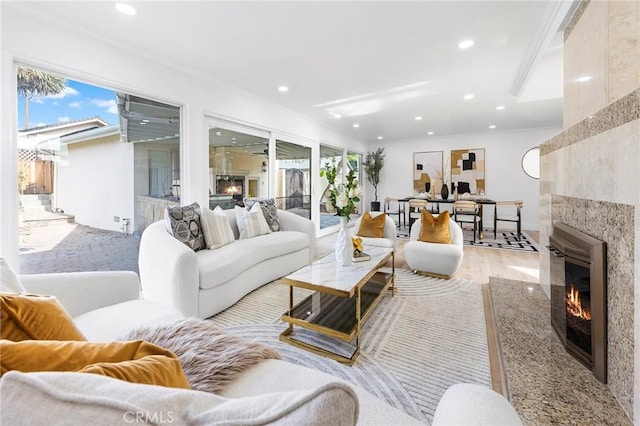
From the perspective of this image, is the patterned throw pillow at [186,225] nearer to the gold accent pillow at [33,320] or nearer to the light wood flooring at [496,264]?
the gold accent pillow at [33,320]

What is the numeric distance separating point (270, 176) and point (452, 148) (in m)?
5.37

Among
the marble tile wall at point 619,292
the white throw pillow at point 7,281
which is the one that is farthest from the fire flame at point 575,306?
the white throw pillow at point 7,281

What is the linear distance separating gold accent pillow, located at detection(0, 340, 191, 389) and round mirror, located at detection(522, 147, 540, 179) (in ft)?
27.7

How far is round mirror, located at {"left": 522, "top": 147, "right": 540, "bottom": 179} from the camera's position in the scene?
22.5 ft

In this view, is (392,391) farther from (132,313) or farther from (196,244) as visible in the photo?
(196,244)

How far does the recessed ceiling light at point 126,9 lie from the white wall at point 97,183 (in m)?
1.27

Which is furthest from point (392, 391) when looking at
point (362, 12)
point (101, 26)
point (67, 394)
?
point (101, 26)

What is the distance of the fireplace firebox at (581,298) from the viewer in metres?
1.38

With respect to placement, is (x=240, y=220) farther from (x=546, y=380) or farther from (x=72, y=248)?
(x=546, y=380)

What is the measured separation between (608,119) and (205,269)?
2713 mm

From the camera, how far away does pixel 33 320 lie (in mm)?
905

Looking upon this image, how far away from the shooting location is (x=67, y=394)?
1.21 ft

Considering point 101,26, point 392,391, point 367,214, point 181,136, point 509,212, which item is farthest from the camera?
point 509,212

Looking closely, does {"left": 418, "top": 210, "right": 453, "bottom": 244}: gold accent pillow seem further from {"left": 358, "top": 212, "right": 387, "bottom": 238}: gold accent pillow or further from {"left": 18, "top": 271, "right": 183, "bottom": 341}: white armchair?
{"left": 18, "top": 271, "right": 183, "bottom": 341}: white armchair
